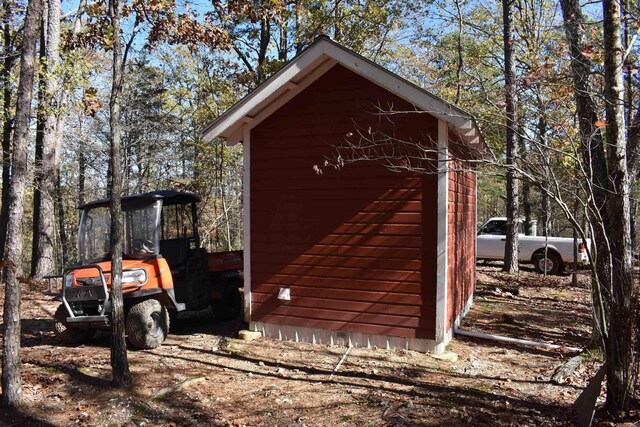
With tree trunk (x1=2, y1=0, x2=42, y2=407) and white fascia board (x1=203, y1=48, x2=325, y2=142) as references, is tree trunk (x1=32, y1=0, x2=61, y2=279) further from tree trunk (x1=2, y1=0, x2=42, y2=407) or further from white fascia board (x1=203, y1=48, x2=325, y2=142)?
tree trunk (x1=2, y1=0, x2=42, y2=407)

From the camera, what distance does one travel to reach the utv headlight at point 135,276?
22.1ft

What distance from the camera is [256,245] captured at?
24.8ft

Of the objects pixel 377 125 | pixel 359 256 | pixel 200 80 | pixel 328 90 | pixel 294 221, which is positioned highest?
pixel 200 80

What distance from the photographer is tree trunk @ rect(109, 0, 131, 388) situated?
16.8ft

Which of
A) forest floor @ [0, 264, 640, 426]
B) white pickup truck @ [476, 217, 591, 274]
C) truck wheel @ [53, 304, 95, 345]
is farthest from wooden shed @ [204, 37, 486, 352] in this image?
white pickup truck @ [476, 217, 591, 274]

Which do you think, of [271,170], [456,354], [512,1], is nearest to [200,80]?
[512,1]

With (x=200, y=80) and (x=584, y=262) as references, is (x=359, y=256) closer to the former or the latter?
(x=584, y=262)

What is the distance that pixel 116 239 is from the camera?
16.9ft

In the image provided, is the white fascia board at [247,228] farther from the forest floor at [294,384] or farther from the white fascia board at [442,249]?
the white fascia board at [442,249]

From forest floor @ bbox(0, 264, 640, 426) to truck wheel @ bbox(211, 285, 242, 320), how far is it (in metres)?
0.89

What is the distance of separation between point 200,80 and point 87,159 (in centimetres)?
735

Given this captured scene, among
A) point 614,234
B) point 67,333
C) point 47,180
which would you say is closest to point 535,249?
point 614,234

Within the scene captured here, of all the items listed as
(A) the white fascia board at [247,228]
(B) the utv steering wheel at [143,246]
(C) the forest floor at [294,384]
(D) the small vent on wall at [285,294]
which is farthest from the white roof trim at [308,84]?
(C) the forest floor at [294,384]

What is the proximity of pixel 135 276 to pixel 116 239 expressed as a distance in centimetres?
180
